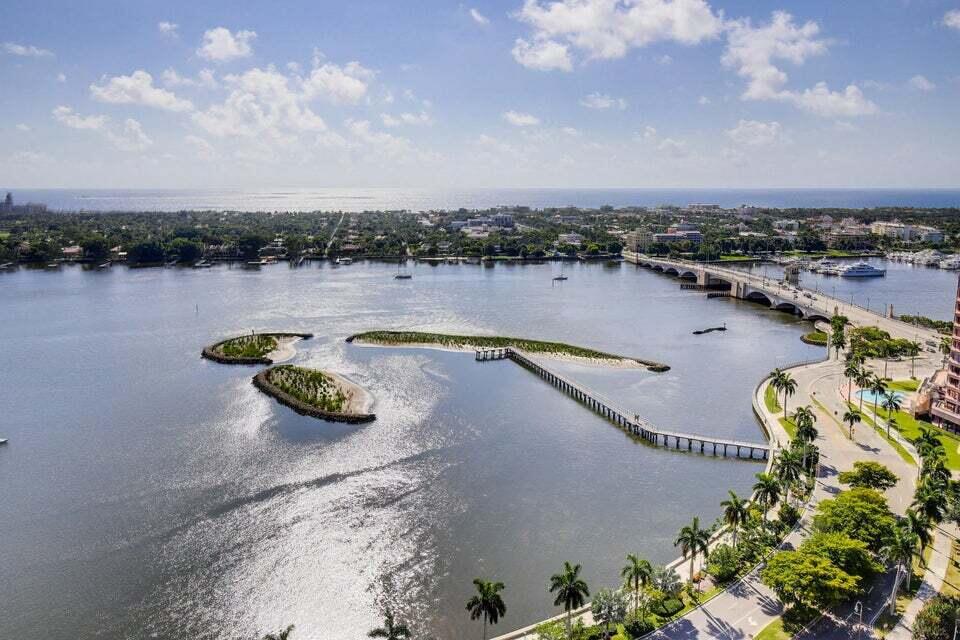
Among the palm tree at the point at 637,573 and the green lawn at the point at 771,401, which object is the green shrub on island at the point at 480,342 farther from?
the palm tree at the point at 637,573

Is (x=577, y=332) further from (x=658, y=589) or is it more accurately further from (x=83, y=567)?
(x=83, y=567)

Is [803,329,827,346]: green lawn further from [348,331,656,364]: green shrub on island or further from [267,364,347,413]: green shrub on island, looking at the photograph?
[267,364,347,413]: green shrub on island

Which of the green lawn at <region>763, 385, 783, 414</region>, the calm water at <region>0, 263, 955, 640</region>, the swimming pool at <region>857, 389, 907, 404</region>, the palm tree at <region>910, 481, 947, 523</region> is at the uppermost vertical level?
the palm tree at <region>910, 481, 947, 523</region>

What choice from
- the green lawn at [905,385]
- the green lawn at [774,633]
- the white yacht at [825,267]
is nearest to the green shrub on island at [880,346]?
the green lawn at [905,385]

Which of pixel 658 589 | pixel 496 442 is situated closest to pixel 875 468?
pixel 658 589

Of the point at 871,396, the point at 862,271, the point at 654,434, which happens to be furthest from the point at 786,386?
the point at 862,271

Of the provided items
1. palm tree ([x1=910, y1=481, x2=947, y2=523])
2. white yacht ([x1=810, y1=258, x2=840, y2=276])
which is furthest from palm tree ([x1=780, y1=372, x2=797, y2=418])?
white yacht ([x1=810, y1=258, x2=840, y2=276])

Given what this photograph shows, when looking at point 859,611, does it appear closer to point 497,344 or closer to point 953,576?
point 953,576
